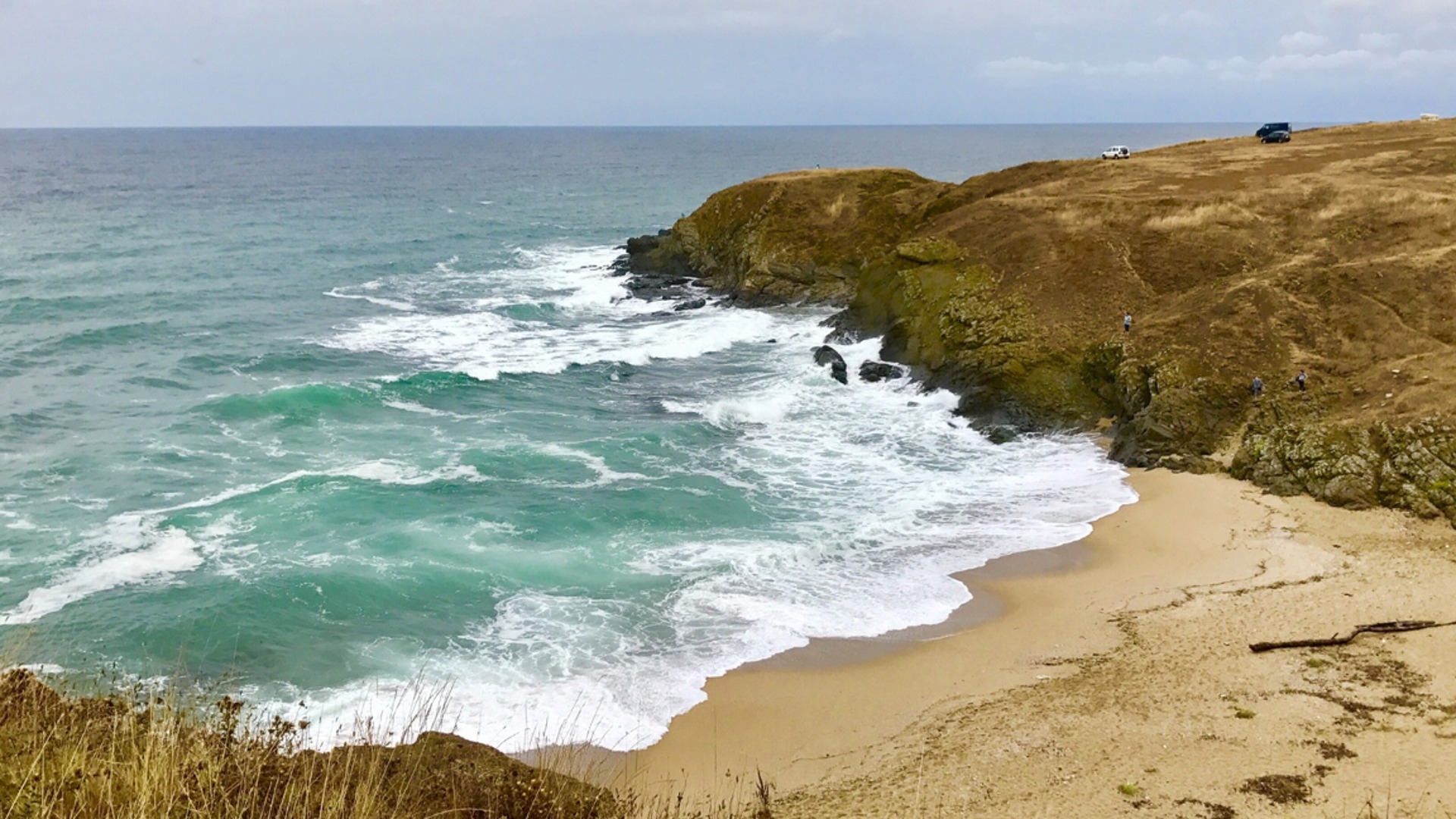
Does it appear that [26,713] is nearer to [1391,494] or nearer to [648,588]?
[648,588]

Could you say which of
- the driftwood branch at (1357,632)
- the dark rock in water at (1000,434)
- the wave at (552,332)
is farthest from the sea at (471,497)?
the driftwood branch at (1357,632)

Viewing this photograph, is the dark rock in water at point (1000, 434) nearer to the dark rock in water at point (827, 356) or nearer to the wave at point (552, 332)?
the dark rock in water at point (827, 356)

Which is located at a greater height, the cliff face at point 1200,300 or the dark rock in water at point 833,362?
the cliff face at point 1200,300

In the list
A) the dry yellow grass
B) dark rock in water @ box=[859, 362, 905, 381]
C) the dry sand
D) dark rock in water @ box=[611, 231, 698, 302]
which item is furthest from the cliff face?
the dry yellow grass

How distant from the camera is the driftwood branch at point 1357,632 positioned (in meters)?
17.8

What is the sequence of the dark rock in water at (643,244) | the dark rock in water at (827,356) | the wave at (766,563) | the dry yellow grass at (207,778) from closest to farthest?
the dry yellow grass at (207,778) → the wave at (766,563) → the dark rock in water at (827,356) → the dark rock in water at (643,244)

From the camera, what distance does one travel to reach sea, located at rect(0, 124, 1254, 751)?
1897 cm

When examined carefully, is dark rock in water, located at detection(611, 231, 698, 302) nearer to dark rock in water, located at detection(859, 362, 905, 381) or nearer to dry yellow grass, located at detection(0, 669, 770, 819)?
dark rock in water, located at detection(859, 362, 905, 381)

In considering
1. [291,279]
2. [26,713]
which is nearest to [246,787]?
[26,713]

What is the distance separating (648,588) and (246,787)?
14867 mm

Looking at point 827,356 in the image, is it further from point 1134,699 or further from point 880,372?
point 1134,699

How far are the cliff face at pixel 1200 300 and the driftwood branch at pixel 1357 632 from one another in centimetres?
650

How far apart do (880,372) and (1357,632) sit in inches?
825

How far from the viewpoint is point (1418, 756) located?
13914 mm
